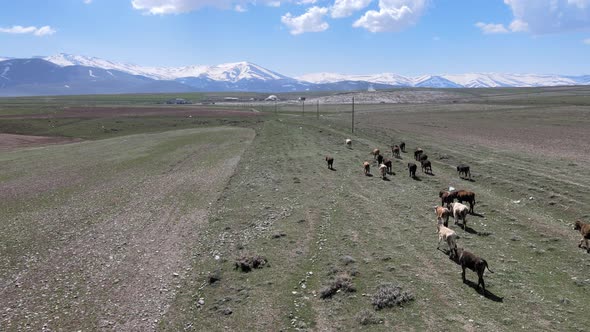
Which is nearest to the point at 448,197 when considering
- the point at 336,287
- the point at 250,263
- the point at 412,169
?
the point at 412,169

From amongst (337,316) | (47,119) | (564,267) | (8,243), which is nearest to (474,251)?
(564,267)

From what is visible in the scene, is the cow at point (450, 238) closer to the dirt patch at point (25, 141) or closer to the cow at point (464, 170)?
the cow at point (464, 170)

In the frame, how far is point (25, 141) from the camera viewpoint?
225ft

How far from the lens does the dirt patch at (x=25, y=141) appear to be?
6425 centimetres

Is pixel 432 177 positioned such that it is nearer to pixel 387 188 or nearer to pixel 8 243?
pixel 387 188

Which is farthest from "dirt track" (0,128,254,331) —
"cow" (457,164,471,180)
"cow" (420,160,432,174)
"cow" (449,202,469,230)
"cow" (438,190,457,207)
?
"cow" (457,164,471,180)

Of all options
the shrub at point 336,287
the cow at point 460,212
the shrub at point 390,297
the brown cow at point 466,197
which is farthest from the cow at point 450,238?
the brown cow at point 466,197

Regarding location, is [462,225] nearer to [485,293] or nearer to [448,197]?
[448,197]

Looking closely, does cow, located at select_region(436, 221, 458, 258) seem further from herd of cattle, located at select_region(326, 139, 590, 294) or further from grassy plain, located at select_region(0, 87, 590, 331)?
grassy plain, located at select_region(0, 87, 590, 331)

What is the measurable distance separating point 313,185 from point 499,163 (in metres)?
20.0

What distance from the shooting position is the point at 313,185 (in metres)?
31.4

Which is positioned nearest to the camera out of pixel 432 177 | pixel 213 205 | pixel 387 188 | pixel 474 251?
pixel 474 251

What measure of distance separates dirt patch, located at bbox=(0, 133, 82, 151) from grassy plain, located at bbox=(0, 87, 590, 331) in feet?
91.2

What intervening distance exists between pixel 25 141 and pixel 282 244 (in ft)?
222
